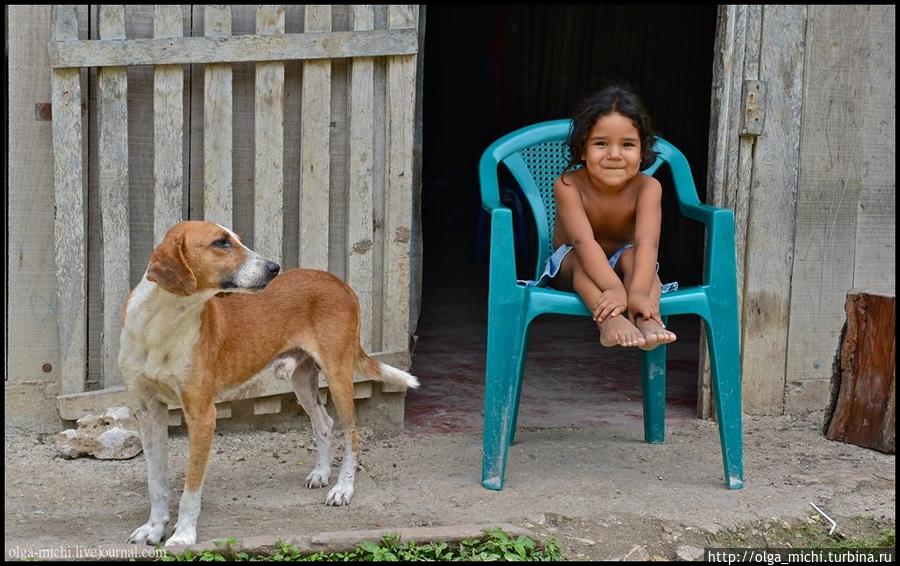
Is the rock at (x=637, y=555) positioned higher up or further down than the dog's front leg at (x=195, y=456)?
further down

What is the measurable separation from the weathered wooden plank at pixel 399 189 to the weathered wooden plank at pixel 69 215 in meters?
1.33

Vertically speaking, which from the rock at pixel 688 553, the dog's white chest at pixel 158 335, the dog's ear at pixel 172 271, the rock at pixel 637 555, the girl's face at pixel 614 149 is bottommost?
the rock at pixel 688 553

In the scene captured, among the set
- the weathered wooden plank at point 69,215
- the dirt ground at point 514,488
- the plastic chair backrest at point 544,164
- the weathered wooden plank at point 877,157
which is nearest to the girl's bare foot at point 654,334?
the dirt ground at point 514,488

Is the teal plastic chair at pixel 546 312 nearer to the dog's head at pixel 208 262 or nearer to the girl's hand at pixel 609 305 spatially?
the girl's hand at pixel 609 305

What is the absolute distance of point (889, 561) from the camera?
3580mm

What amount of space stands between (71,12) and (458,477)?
2521 mm

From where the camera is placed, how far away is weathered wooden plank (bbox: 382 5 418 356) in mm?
4625

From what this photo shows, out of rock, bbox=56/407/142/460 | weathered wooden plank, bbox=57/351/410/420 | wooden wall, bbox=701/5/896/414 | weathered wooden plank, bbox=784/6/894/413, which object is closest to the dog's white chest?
weathered wooden plank, bbox=57/351/410/420

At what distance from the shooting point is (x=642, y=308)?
3855mm

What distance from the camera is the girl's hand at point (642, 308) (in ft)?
12.6

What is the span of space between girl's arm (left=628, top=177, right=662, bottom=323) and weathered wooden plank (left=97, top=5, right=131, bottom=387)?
7.05ft

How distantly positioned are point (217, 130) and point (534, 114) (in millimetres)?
6691

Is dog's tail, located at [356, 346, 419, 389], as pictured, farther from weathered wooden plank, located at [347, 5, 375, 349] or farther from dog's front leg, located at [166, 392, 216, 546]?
dog's front leg, located at [166, 392, 216, 546]

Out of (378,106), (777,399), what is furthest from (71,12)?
(777,399)
